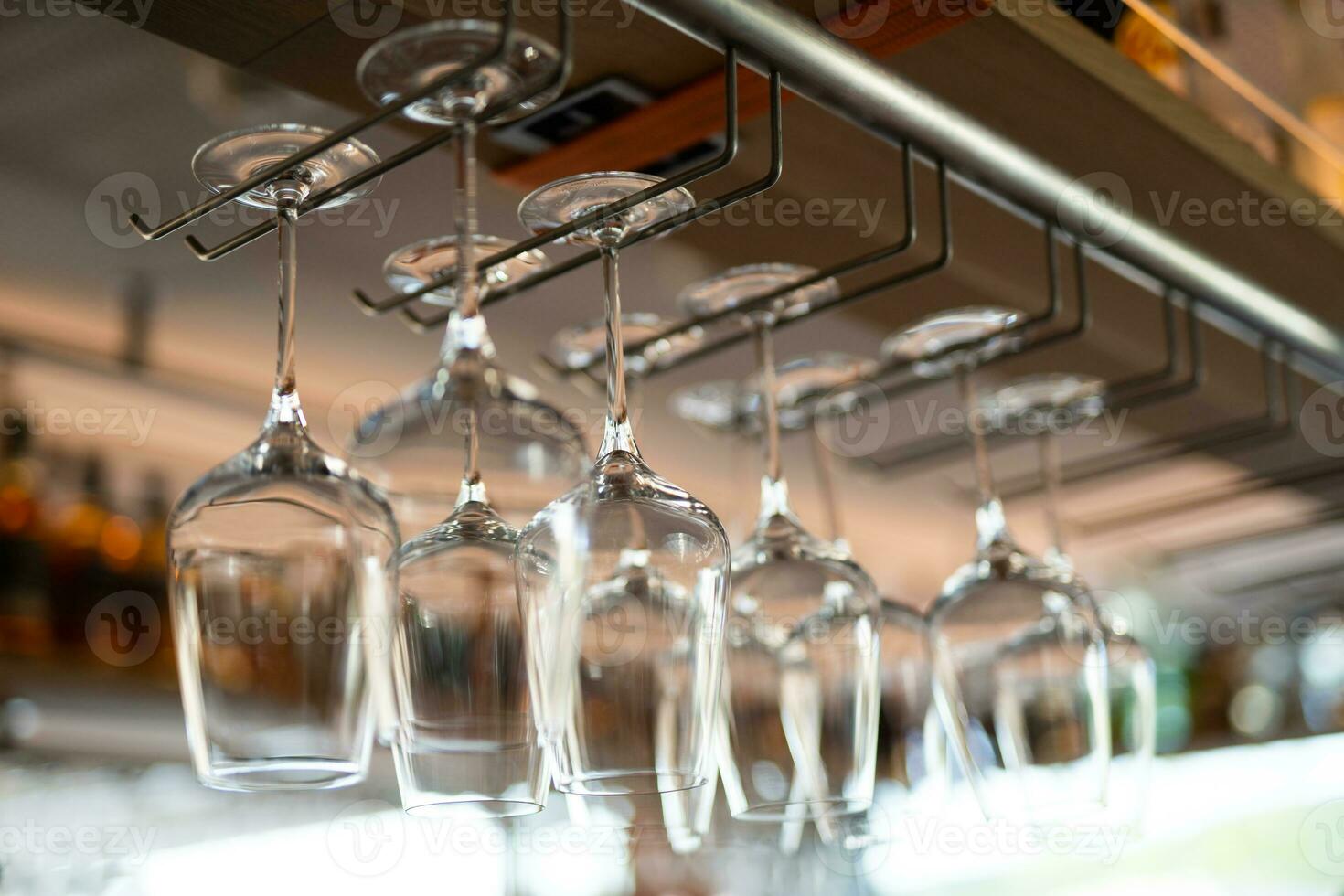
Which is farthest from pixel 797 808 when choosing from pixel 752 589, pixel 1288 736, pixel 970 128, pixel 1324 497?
pixel 1288 736

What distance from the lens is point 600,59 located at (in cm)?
60

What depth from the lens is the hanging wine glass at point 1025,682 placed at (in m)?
0.62

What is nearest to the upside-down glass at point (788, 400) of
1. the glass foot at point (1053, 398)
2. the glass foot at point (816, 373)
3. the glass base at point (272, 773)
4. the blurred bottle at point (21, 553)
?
the glass foot at point (816, 373)

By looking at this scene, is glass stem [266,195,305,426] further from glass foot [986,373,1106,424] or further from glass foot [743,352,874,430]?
glass foot [986,373,1106,424]

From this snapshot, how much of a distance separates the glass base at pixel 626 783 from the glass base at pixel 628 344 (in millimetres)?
304

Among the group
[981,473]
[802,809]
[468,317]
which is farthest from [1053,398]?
[468,317]

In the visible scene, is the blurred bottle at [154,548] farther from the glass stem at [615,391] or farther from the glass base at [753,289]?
the glass stem at [615,391]

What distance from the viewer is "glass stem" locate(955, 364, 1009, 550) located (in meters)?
0.69

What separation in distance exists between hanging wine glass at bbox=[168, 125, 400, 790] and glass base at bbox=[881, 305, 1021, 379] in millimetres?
356

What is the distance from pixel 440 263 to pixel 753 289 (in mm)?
153

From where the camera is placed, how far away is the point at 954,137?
2.03 feet

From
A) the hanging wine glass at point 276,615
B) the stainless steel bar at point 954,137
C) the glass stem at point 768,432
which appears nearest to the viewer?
the hanging wine glass at point 276,615

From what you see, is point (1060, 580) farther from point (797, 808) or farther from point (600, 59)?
point (600, 59)

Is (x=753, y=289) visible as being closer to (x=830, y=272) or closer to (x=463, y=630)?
(x=830, y=272)
